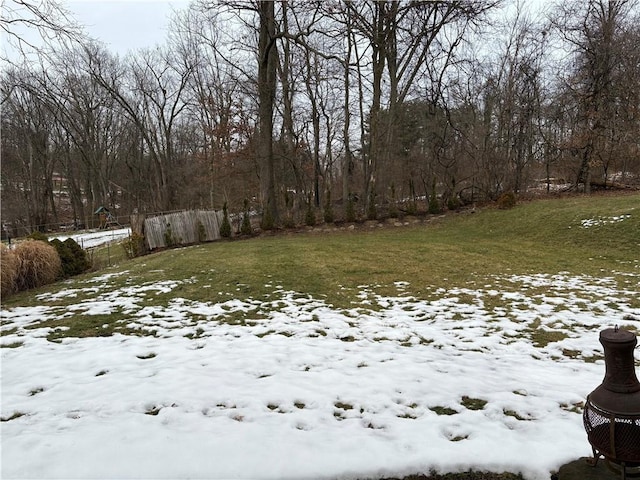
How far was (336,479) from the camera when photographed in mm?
1945

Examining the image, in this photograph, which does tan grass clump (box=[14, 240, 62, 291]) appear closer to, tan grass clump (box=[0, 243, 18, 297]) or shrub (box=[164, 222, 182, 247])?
tan grass clump (box=[0, 243, 18, 297])

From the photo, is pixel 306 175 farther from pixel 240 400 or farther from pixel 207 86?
pixel 240 400

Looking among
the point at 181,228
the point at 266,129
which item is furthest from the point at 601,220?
the point at 181,228

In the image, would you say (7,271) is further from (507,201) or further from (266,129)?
(507,201)

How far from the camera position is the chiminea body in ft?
5.14

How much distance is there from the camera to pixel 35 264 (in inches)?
291

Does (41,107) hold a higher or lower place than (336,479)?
higher

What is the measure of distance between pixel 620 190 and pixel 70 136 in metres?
36.2

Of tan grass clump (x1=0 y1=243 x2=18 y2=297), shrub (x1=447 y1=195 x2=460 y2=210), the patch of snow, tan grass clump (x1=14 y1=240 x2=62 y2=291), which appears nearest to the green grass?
the patch of snow

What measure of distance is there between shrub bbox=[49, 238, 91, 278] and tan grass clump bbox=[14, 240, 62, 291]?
49cm

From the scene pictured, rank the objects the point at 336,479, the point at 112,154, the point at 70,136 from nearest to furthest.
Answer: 1. the point at 336,479
2. the point at 70,136
3. the point at 112,154

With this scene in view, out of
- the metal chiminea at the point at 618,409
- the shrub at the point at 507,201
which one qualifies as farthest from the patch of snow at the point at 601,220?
the metal chiminea at the point at 618,409

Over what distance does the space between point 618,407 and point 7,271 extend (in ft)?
27.8

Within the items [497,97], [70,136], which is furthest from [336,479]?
[70,136]
